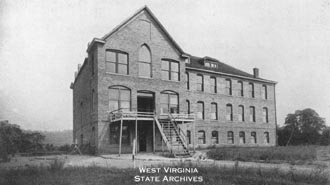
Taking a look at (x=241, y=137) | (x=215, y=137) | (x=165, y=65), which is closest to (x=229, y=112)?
(x=241, y=137)

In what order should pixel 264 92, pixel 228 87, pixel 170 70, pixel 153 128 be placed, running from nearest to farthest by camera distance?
pixel 153 128 < pixel 170 70 < pixel 228 87 < pixel 264 92

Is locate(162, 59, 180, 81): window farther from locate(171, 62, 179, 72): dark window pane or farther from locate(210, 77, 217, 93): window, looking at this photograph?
locate(210, 77, 217, 93): window

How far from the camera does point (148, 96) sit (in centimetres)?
2348

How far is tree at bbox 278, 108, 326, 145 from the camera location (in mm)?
43719

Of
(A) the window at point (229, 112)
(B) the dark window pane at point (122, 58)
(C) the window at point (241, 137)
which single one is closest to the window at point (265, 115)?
(C) the window at point (241, 137)

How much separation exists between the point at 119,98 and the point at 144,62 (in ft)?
12.4

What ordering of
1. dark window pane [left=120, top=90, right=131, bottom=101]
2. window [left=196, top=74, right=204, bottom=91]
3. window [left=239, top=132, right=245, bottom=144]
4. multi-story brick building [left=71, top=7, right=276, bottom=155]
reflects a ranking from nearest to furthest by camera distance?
multi-story brick building [left=71, top=7, right=276, bottom=155]
dark window pane [left=120, top=90, right=131, bottom=101]
window [left=196, top=74, right=204, bottom=91]
window [left=239, top=132, right=245, bottom=144]

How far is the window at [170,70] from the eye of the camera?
2456 centimetres

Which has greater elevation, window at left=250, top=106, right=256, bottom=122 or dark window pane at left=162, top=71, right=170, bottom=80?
dark window pane at left=162, top=71, right=170, bottom=80

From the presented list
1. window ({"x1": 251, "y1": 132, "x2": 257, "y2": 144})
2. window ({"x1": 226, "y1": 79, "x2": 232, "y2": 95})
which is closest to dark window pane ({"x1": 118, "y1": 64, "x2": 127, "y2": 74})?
window ({"x1": 226, "y1": 79, "x2": 232, "y2": 95})

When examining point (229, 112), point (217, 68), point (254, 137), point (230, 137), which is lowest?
point (254, 137)

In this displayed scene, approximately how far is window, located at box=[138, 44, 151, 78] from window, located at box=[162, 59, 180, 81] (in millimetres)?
1556

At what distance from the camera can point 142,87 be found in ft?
74.9

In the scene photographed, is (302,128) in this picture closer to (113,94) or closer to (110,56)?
(113,94)
